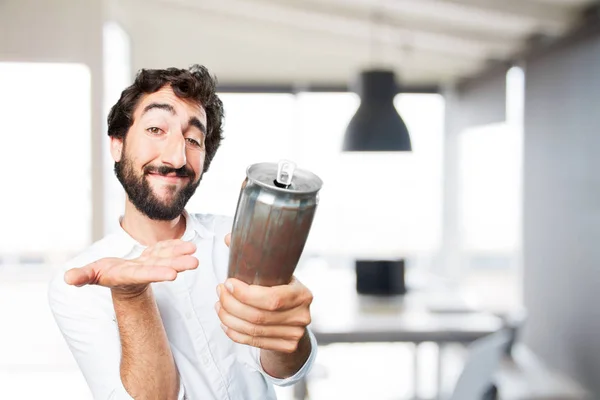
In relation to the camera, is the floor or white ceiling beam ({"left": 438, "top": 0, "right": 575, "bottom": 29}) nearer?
white ceiling beam ({"left": 438, "top": 0, "right": 575, "bottom": 29})

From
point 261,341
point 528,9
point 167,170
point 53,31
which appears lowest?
point 261,341

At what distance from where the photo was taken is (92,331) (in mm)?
1057

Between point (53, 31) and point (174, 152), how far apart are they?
384 centimetres

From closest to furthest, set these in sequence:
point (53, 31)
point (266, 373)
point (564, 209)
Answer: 1. point (266, 373)
2. point (53, 31)
3. point (564, 209)

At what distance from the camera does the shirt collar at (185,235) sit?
1.12 m

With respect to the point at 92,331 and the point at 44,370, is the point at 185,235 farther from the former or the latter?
the point at 44,370

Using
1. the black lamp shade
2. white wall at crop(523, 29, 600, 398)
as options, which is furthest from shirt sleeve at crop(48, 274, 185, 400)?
white wall at crop(523, 29, 600, 398)

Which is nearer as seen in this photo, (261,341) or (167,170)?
(261,341)

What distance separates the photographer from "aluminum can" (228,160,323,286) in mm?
794

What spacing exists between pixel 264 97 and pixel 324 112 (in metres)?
0.82

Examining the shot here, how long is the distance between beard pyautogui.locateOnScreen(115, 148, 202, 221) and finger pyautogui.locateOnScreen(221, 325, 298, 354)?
25 cm

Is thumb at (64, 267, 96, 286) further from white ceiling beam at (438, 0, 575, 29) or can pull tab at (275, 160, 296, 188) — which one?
white ceiling beam at (438, 0, 575, 29)

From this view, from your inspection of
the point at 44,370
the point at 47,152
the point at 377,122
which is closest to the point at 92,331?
the point at 377,122

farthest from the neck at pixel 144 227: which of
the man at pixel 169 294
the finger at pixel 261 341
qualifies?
the finger at pixel 261 341
